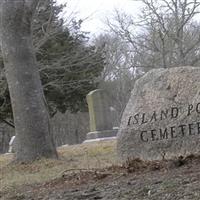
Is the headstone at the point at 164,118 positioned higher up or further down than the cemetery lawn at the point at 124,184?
higher up

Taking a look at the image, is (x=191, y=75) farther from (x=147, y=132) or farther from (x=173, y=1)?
(x=173, y=1)

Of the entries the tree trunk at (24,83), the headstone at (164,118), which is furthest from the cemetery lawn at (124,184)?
the tree trunk at (24,83)

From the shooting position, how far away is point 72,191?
605 cm

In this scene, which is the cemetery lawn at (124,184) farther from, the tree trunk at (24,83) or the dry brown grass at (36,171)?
the tree trunk at (24,83)

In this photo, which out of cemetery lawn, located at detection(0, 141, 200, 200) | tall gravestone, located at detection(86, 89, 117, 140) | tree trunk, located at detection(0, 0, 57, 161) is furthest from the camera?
tall gravestone, located at detection(86, 89, 117, 140)

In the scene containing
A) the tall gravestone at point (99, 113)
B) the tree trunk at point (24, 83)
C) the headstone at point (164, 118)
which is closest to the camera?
the headstone at point (164, 118)

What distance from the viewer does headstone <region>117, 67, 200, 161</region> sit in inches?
328

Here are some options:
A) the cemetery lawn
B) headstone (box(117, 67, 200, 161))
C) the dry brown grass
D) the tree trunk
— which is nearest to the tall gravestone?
the tree trunk

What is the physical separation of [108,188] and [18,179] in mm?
3475

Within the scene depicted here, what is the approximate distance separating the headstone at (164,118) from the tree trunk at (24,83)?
2.92 meters

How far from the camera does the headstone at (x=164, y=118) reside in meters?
8.34

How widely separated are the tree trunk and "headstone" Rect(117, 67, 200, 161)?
2.92m

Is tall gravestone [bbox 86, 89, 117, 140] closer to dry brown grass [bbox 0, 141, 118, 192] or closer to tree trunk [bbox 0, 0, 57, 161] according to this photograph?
tree trunk [bbox 0, 0, 57, 161]

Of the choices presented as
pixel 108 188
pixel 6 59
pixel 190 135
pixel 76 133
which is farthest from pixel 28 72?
pixel 76 133
